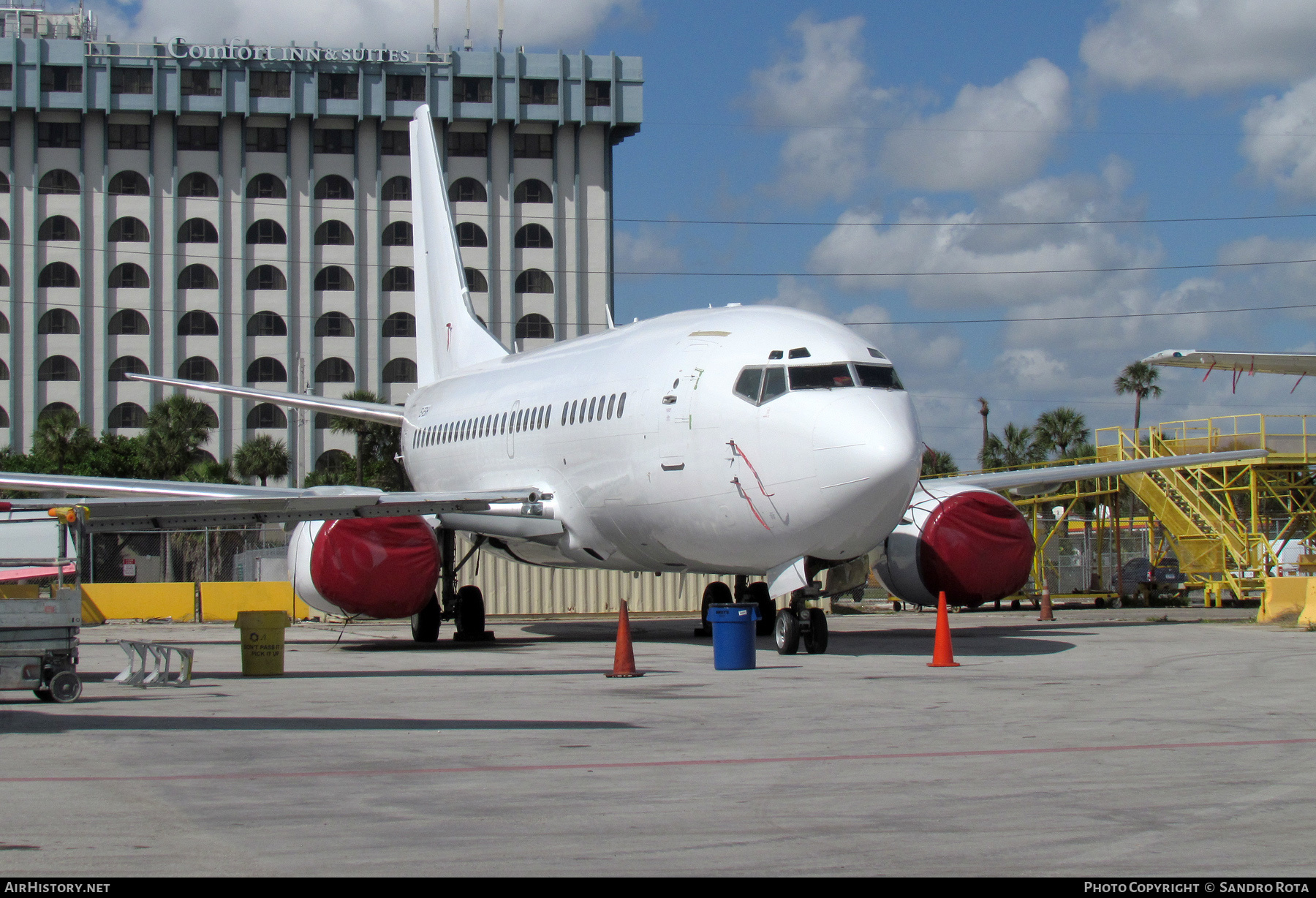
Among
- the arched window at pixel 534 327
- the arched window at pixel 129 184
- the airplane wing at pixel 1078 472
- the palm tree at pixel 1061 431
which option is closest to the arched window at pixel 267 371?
the arched window at pixel 129 184

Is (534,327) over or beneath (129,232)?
beneath

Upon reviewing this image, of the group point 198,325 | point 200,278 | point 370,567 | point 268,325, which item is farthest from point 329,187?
point 370,567

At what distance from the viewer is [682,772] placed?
24.7 ft

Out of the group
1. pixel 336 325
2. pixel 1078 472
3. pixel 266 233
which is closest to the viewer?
pixel 1078 472

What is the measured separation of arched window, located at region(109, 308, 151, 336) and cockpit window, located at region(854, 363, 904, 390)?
257 ft

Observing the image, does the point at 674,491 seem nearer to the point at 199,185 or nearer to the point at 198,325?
the point at 198,325

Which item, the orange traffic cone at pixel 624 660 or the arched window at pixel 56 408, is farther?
the arched window at pixel 56 408

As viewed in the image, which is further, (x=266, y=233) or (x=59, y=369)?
(x=266, y=233)

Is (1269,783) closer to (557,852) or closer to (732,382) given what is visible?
(557,852)

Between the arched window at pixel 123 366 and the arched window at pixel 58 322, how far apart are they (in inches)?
108

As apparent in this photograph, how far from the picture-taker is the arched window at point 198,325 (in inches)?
3403

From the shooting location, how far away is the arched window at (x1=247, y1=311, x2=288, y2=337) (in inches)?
3430

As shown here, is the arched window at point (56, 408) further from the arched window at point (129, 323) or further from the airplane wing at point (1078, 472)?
the airplane wing at point (1078, 472)

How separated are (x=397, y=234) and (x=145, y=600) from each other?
199 feet
